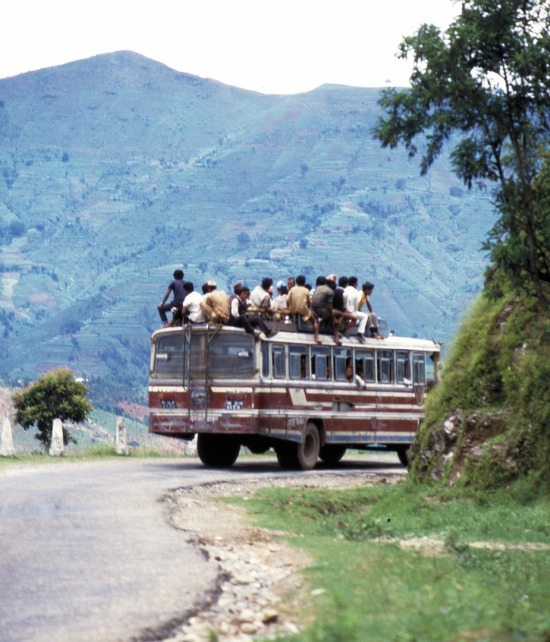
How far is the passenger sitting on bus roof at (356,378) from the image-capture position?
3231 cm

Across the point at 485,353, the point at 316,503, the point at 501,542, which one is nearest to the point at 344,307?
the point at 485,353

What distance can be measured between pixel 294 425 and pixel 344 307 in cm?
322

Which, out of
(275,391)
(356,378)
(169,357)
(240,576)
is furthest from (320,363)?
(240,576)

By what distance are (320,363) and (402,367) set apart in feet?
12.2

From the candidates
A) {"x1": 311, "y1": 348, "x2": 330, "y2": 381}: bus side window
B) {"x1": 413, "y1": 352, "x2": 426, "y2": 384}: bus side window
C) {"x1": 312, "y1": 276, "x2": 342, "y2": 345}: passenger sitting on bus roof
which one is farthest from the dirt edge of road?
{"x1": 413, "y1": 352, "x2": 426, "y2": 384}: bus side window

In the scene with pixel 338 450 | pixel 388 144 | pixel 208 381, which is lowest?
pixel 338 450

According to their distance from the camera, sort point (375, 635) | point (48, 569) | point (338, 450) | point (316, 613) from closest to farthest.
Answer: point (375, 635) → point (316, 613) → point (48, 569) → point (338, 450)

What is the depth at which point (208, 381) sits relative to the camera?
2941 cm

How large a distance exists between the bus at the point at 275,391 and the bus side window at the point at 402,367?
0.03m

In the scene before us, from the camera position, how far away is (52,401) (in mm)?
48469

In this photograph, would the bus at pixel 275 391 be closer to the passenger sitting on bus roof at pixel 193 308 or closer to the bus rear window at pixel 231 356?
the bus rear window at pixel 231 356

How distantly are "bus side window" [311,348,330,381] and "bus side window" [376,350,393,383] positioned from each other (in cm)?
224

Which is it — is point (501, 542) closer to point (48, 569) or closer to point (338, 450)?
point (48, 569)

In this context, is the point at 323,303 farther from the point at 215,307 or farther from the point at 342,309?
the point at 215,307
